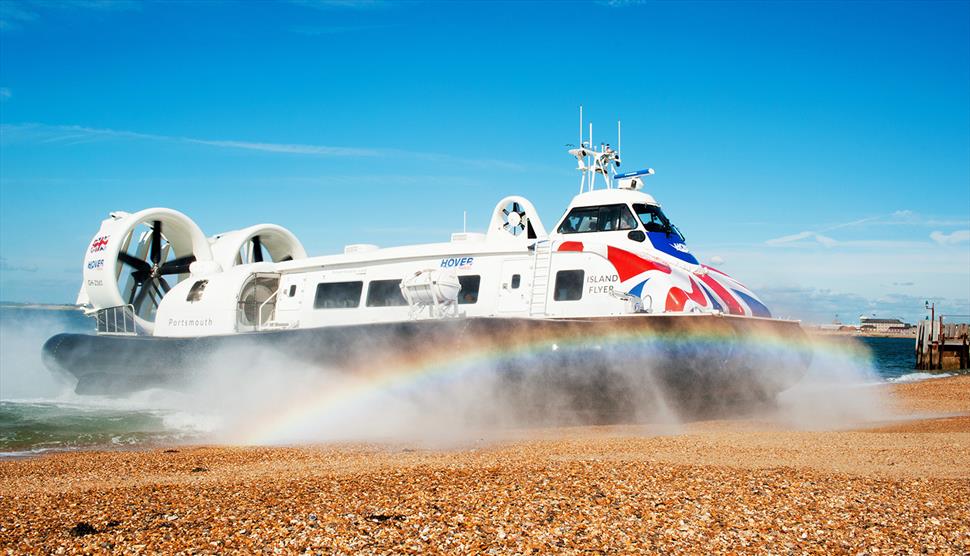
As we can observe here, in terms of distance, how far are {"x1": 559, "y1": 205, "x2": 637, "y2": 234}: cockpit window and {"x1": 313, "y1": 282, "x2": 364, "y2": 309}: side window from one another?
2.86 metres

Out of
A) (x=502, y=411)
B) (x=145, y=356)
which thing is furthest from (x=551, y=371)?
(x=145, y=356)

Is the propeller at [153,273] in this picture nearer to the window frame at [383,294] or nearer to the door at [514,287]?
the window frame at [383,294]

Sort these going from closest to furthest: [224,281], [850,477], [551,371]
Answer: [850,477] → [551,371] → [224,281]

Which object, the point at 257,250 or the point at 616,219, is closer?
the point at 616,219

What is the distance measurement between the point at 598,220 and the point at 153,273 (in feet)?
25.4

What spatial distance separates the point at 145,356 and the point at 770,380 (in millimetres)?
8569

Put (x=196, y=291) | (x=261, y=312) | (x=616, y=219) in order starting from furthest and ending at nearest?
(x=196, y=291)
(x=261, y=312)
(x=616, y=219)

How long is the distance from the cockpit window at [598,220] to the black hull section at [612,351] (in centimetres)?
148

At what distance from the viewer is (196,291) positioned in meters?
11.3

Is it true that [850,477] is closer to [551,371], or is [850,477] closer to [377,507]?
[377,507]

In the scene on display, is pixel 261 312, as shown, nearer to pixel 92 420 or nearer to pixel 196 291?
pixel 196 291

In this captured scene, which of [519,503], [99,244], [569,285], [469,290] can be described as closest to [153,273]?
[99,244]

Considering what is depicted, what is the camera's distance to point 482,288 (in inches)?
347

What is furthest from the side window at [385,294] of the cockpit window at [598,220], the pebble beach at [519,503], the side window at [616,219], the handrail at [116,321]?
the handrail at [116,321]
